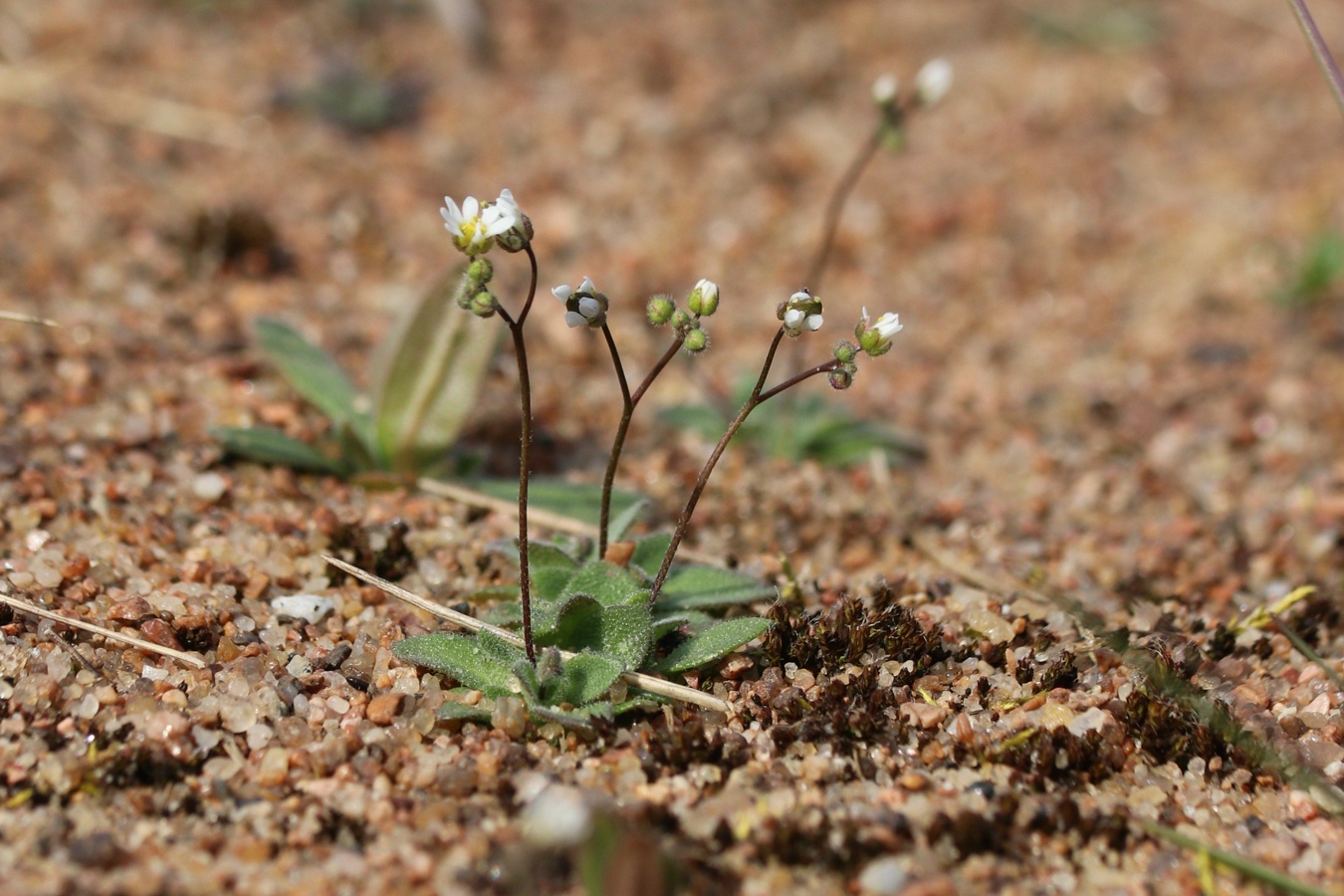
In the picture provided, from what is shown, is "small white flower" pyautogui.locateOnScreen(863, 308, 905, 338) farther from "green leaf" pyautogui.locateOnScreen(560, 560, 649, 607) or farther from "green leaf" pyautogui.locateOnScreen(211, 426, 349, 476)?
"green leaf" pyautogui.locateOnScreen(211, 426, 349, 476)

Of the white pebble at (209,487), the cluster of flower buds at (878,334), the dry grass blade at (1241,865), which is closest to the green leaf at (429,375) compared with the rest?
the white pebble at (209,487)

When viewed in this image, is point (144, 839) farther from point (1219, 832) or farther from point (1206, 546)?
point (1206, 546)

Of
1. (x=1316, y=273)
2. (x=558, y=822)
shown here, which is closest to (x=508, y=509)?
(x=558, y=822)

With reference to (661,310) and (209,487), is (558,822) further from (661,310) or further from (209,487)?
(209,487)

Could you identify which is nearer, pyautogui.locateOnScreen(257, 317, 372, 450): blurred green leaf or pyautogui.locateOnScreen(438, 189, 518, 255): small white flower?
pyautogui.locateOnScreen(438, 189, 518, 255): small white flower

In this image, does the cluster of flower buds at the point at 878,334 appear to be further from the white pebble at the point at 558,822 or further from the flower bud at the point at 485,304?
the white pebble at the point at 558,822

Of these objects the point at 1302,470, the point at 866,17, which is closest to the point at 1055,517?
the point at 1302,470

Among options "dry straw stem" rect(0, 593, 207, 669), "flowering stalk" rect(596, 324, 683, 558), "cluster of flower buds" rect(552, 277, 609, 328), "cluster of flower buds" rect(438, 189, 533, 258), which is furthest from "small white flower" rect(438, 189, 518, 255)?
"dry straw stem" rect(0, 593, 207, 669)

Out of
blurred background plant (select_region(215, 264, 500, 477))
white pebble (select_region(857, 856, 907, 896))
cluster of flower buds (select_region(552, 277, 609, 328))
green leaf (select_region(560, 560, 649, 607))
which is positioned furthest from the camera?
blurred background plant (select_region(215, 264, 500, 477))
